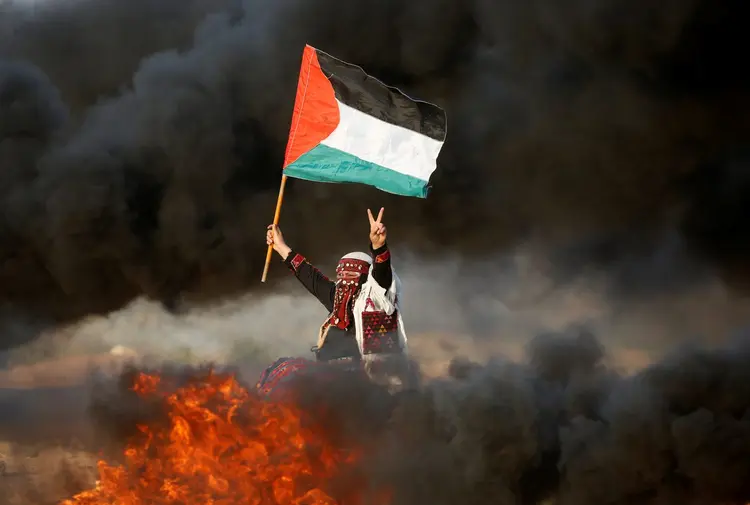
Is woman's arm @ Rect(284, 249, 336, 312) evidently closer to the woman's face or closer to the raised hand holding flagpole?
the woman's face

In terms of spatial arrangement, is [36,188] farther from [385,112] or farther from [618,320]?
[618,320]

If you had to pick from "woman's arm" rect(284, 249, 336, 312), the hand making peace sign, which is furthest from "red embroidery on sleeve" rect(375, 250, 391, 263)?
"woman's arm" rect(284, 249, 336, 312)

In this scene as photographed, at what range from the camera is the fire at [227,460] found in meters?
9.00

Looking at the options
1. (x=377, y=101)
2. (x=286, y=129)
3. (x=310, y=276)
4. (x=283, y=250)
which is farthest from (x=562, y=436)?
(x=286, y=129)

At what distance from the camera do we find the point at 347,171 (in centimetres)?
934

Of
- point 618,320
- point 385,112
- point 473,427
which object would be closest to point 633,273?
point 618,320

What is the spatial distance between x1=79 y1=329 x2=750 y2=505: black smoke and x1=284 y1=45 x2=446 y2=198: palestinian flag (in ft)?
7.92

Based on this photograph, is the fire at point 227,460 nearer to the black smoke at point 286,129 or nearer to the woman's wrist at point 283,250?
the woman's wrist at point 283,250

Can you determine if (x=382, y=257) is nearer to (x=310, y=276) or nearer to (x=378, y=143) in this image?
(x=378, y=143)

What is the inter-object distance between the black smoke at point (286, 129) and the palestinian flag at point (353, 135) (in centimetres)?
344

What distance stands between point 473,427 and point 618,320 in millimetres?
2968

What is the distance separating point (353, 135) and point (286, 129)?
177 inches

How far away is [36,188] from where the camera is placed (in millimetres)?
13789

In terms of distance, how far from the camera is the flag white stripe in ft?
30.5
